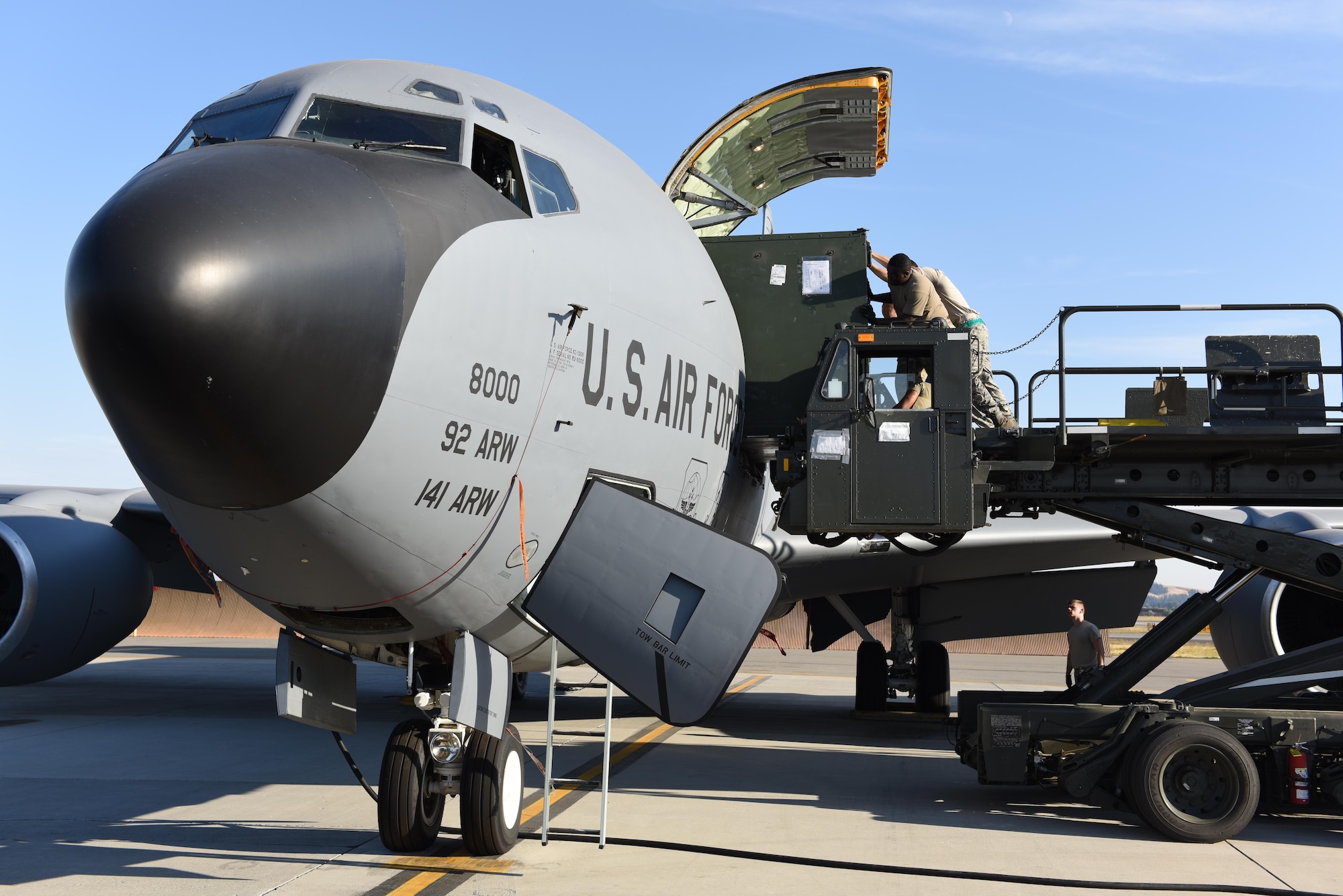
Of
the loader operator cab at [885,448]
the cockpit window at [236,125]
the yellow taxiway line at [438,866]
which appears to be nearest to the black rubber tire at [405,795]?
the yellow taxiway line at [438,866]

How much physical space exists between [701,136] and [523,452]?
688cm

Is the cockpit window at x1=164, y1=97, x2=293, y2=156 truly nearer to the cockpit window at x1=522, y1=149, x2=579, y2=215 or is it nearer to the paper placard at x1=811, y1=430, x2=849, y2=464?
the cockpit window at x1=522, y1=149, x2=579, y2=215

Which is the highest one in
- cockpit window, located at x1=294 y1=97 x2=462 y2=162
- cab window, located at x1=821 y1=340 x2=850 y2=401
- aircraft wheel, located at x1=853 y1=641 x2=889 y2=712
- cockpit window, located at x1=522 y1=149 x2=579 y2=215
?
cockpit window, located at x1=294 y1=97 x2=462 y2=162

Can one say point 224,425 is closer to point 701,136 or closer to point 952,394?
point 952,394

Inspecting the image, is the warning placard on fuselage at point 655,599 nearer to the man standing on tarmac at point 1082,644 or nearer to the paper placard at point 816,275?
the paper placard at point 816,275

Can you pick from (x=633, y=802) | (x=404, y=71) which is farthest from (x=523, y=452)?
(x=633, y=802)

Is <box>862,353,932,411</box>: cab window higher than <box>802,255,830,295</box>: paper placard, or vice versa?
<box>802,255,830,295</box>: paper placard

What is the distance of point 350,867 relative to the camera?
20.4 ft

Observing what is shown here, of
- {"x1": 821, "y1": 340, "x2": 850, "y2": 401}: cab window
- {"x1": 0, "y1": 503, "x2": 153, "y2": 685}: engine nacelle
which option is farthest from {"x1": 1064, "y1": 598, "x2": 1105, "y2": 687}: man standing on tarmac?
{"x1": 0, "y1": 503, "x2": 153, "y2": 685}: engine nacelle

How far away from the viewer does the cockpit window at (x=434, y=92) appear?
5.84m

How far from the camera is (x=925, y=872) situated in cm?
623

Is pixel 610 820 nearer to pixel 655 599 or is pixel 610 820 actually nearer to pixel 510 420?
pixel 655 599

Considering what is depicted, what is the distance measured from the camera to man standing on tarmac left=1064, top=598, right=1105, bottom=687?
11234 mm

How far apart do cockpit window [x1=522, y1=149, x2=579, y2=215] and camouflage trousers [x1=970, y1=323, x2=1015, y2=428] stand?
381 centimetres
